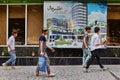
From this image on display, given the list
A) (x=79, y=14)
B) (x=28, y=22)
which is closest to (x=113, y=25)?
(x=79, y=14)

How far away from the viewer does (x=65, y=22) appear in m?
20.1

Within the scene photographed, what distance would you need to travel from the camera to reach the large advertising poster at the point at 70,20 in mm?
20000

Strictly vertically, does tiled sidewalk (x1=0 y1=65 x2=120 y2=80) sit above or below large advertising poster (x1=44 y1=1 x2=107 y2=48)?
below

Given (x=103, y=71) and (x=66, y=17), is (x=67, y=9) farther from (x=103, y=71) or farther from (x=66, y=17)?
(x=103, y=71)

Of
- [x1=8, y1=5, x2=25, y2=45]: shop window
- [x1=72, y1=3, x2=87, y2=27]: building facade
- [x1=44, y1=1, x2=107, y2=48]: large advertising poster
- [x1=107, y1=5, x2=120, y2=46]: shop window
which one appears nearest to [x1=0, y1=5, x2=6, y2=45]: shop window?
[x1=8, y1=5, x2=25, y2=45]: shop window

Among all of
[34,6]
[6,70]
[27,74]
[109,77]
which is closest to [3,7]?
[34,6]

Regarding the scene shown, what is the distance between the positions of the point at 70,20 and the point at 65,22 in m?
0.29

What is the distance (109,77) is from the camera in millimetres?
13977

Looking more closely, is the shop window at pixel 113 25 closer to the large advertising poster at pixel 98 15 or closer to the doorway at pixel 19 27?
the large advertising poster at pixel 98 15

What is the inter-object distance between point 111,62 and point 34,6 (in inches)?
203

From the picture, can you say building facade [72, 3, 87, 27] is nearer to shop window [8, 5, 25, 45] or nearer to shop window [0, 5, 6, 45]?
Result: shop window [8, 5, 25, 45]

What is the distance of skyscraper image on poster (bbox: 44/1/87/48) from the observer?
1997 centimetres

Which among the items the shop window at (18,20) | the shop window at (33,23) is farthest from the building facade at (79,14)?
the shop window at (18,20)

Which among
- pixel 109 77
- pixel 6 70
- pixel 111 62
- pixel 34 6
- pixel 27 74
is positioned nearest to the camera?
pixel 109 77
